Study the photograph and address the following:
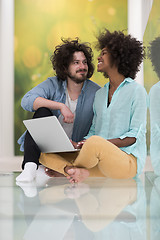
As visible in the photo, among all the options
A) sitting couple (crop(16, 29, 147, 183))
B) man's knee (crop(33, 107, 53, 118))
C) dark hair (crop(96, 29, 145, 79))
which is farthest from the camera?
dark hair (crop(96, 29, 145, 79))

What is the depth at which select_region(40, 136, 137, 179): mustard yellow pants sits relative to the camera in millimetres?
1664

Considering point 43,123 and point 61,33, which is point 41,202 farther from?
point 61,33

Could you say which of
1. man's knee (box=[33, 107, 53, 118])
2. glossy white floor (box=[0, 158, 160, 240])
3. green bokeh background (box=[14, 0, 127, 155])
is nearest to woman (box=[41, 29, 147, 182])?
glossy white floor (box=[0, 158, 160, 240])

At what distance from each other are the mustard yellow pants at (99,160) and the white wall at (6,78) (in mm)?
2386

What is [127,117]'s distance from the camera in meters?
1.89

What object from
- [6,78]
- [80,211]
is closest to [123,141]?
[80,211]

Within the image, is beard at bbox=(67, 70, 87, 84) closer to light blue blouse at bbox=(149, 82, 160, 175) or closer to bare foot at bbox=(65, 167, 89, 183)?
light blue blouse at bbox=(149, 82, 160, 175)

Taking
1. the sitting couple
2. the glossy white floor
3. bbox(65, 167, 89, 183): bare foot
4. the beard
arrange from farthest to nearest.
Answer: the beard < the sitting couple < bbox(65, 167, 89, 183): bare foot < the glossy white floor

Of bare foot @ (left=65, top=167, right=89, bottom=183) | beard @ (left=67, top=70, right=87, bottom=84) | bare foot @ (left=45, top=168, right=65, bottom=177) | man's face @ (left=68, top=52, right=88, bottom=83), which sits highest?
man's face @ (left=68, top=52, right=88, bottom=83)

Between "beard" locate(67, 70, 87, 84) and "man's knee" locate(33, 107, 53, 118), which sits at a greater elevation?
"beard" locate(67, 70, 87, 84)

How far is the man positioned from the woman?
0.11 m

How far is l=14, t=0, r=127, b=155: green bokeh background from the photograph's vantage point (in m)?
4.36

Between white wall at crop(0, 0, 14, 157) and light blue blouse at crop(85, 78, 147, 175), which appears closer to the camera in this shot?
light blue blouse at crop(85, 78, 147, 175)

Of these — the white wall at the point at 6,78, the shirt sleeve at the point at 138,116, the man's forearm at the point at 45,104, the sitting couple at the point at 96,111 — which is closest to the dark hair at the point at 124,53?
the sitting couple at the point at 96,111
